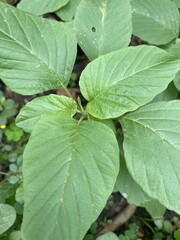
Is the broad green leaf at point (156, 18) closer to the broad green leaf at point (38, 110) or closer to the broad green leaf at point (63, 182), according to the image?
the broad green leaf at point (38, 110)

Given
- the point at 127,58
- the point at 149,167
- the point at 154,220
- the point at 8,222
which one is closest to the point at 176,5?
the point at 127,58

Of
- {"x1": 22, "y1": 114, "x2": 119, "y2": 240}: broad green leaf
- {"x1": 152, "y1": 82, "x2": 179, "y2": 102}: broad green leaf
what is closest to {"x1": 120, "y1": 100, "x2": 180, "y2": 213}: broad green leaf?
{"x1": 22, "y1": 114, "x2": 119, "y2": 240}: broad green leaf

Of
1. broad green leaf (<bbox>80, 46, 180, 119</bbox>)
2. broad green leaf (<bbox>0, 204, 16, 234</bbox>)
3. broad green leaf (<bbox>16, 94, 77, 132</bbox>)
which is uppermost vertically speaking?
broad green leaf (<bbox>80, 46, 180, 119</bbox>)

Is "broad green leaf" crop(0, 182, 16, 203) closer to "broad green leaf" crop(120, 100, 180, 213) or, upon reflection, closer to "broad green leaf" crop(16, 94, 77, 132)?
"broad green leaf" crop(16, 94, 77, 132)

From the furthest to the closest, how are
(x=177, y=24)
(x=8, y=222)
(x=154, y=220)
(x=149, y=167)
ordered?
(x=154, y=220)
(x=177, y=24)
(x=8, y=222)
(x=149, y=167)

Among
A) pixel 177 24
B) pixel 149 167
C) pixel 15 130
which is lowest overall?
pixel 15 130

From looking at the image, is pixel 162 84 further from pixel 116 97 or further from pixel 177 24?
pixel 177 24

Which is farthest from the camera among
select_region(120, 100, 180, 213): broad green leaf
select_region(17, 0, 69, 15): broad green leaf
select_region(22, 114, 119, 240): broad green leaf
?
select_region(17, 0, 69, 15): broad green leaf
